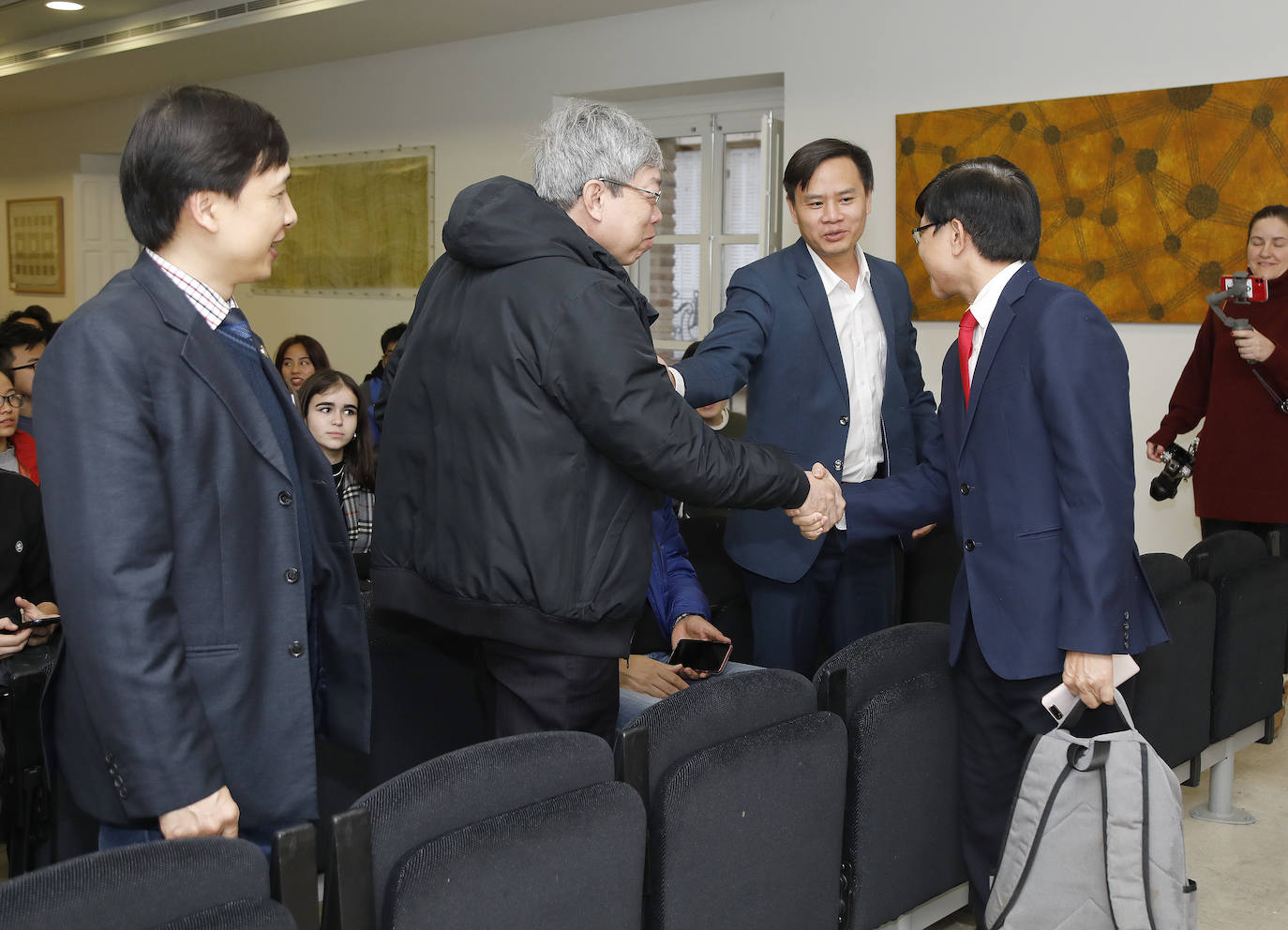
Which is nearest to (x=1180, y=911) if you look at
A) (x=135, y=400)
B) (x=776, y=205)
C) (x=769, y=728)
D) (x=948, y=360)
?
(x=769, y=728)

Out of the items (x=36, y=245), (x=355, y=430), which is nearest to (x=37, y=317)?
(x=355, y=430)

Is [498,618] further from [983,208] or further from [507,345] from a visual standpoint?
[983,208]

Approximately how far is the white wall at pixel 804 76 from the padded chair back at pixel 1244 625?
72.6 inches

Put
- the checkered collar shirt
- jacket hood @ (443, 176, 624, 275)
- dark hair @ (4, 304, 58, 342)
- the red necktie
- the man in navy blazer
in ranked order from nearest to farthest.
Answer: the man in navy blazer → the checkered collar shirt → jacket hood @ (443, 176, 624, 275) → the red necktie → dark hair @ (4, 304, 58, 342)

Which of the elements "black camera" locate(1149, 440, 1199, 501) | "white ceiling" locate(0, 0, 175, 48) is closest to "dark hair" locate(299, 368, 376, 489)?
"black camera" locate(1149, 440, 1199, 501)

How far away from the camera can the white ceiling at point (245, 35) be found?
6.46 metres

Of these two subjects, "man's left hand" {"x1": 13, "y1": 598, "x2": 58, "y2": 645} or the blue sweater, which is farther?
the blue sweater

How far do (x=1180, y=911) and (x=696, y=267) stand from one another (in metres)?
5.22

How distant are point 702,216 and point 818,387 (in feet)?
13.5

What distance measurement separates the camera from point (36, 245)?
1081 centimetres

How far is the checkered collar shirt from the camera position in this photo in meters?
1.47

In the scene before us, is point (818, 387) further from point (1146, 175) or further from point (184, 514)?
point (1146, 175)

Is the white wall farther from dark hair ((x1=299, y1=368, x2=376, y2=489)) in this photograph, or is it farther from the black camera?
dark hair ((x1=299, y1=368, x2=376, y2=489))

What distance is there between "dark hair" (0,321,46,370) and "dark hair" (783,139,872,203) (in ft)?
11.2
